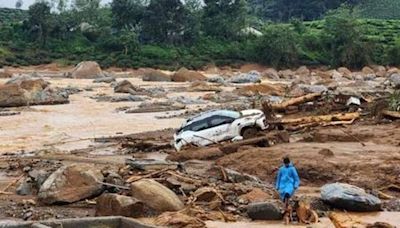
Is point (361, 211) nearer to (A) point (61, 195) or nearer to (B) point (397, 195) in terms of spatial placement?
(B) point (397, 195)

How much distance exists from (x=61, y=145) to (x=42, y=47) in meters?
62.5

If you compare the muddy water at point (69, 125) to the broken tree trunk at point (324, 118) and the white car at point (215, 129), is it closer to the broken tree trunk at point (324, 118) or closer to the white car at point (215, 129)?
the white car at point (215, 129)

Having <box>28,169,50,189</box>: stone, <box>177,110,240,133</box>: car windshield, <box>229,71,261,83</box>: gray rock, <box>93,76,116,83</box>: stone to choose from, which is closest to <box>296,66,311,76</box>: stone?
<box>229,71,261,83</box>: gray rock

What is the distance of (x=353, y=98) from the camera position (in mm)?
33438

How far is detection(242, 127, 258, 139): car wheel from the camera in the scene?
84.4 ft

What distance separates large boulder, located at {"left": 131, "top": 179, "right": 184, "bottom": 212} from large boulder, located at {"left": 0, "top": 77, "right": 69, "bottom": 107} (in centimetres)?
3070

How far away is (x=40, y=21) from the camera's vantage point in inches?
3595

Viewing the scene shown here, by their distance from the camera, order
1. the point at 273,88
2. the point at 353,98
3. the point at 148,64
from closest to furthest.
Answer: the point at 353,98
the point at 273,88
the point at 148,64

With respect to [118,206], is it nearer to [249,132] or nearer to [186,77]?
[249,132]

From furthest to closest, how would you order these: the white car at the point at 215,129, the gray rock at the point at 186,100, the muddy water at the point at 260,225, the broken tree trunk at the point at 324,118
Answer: the gray rock at the point at 186,100 < the broken tree trunk at the point at 324,118 < the white car at the point at 215,129 < the muddy water at the point at 260,225

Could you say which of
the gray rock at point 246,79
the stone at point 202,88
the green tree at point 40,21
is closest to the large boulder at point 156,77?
the gray rock at point 246,79

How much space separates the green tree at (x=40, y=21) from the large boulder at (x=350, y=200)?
77446mm

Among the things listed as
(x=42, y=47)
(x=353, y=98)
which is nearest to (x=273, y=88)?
(x=353, y=98)

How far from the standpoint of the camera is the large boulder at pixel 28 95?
45844 mm
